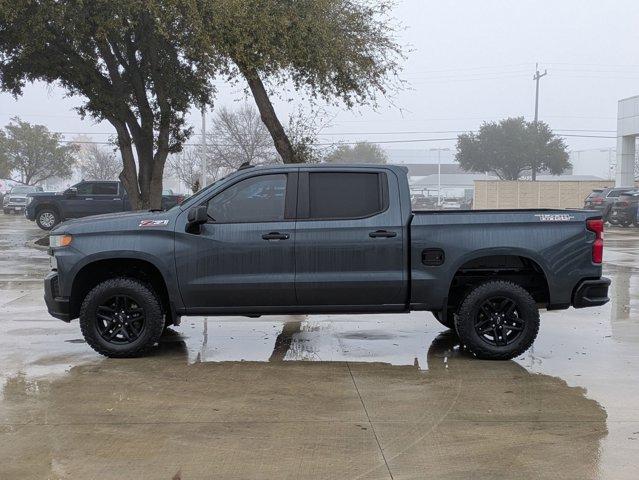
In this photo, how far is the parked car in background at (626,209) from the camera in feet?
116

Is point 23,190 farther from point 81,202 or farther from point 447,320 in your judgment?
point 447,320

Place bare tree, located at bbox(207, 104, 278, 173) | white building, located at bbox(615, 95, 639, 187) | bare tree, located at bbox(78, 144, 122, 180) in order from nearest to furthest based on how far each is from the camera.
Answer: white building, located at bbox(615, 95, 639, 187)
bare tree, located at bbox(207, 104, 278, 173)
bare tree, located at bbox(78, 144, 122, 180)

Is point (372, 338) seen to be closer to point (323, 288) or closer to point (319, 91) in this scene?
point (323, 288)

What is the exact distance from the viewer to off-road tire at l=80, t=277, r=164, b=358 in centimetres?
797

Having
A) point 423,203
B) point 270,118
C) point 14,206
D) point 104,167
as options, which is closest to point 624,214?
point 270,118

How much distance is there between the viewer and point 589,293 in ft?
26.5

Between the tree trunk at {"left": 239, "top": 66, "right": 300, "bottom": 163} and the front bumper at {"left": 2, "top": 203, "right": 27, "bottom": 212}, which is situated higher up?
the tree trunk at {"left": 239, "top": 66, "right": 300, "bottom": 163}

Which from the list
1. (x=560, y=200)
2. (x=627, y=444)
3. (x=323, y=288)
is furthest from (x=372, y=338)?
(x=560, y=200)

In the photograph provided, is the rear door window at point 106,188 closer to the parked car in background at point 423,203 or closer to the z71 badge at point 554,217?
the parked car in background at point 423,203

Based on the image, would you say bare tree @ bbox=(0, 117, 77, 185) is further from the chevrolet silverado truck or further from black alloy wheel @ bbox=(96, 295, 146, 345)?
black alloy wheel @ bbox=(96, 295, 146, 345)

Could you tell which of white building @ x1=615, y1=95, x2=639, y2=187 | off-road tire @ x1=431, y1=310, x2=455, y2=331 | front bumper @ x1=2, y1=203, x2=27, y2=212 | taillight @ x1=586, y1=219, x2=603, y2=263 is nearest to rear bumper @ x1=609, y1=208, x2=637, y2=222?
white building @ x1=615, y1=95, x2=639, y2=187

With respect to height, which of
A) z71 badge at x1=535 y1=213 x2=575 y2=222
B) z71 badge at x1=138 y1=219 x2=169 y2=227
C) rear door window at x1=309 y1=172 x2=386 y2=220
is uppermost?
rear door window at x1=309 y1=172 x2=386 y2=220

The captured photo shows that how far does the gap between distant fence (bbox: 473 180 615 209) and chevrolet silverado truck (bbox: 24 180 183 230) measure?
107ft

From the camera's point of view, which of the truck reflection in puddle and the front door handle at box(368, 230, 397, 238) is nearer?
the truck reflection in puddle
